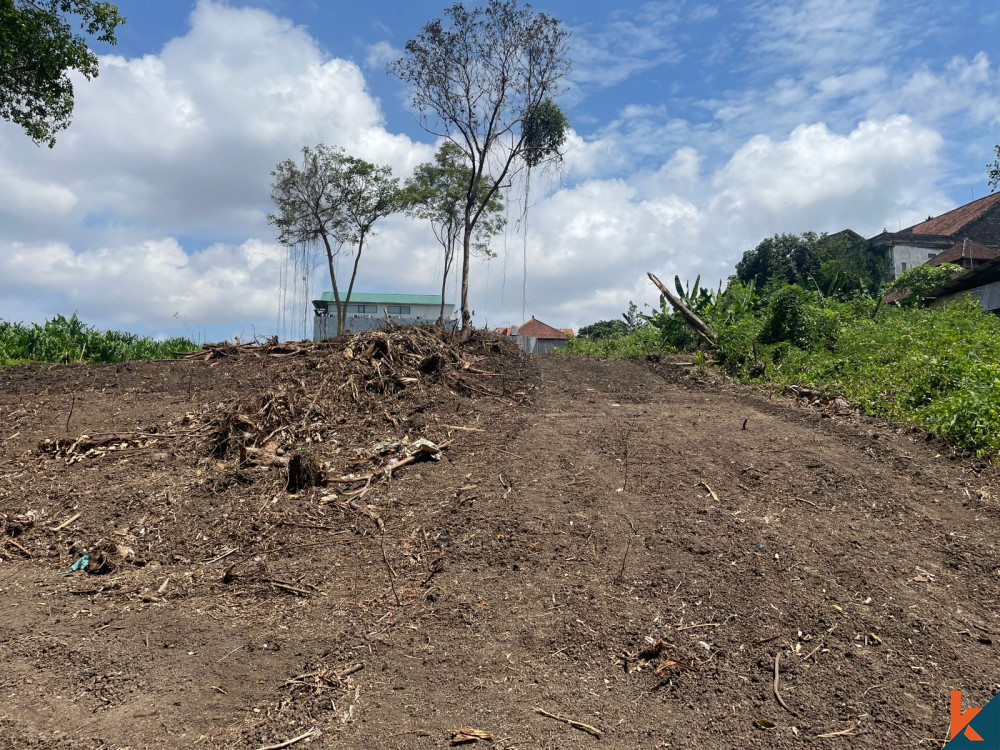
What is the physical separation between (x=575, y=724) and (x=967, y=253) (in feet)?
98.8

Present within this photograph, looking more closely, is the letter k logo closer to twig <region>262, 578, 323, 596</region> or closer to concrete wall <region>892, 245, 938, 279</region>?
twig <region>262, 578, 323, 596</region>

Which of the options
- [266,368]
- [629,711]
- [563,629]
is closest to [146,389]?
[266,368]

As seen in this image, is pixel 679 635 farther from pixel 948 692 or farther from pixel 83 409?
pixel 83 409

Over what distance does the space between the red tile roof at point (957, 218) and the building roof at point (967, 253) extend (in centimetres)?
345

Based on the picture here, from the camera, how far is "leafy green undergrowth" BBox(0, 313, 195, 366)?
10914 millimetres

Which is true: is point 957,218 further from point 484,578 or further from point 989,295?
point 484,578

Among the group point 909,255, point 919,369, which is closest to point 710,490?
point 919,369

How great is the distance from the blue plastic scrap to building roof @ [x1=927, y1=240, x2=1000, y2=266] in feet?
96.0

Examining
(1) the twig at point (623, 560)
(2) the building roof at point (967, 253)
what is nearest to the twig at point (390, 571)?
(1) the twig at point (623, 560)

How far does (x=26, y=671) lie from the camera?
10.1 ft

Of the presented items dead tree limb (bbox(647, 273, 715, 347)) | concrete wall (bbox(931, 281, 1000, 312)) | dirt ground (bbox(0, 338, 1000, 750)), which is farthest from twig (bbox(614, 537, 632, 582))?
concrete wall (bbox(931, 281, 1000, 312))

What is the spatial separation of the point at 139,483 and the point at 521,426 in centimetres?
313

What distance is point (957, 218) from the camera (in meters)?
32.9

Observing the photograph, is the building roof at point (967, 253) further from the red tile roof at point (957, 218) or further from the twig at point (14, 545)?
the twig at point (14, 545)
